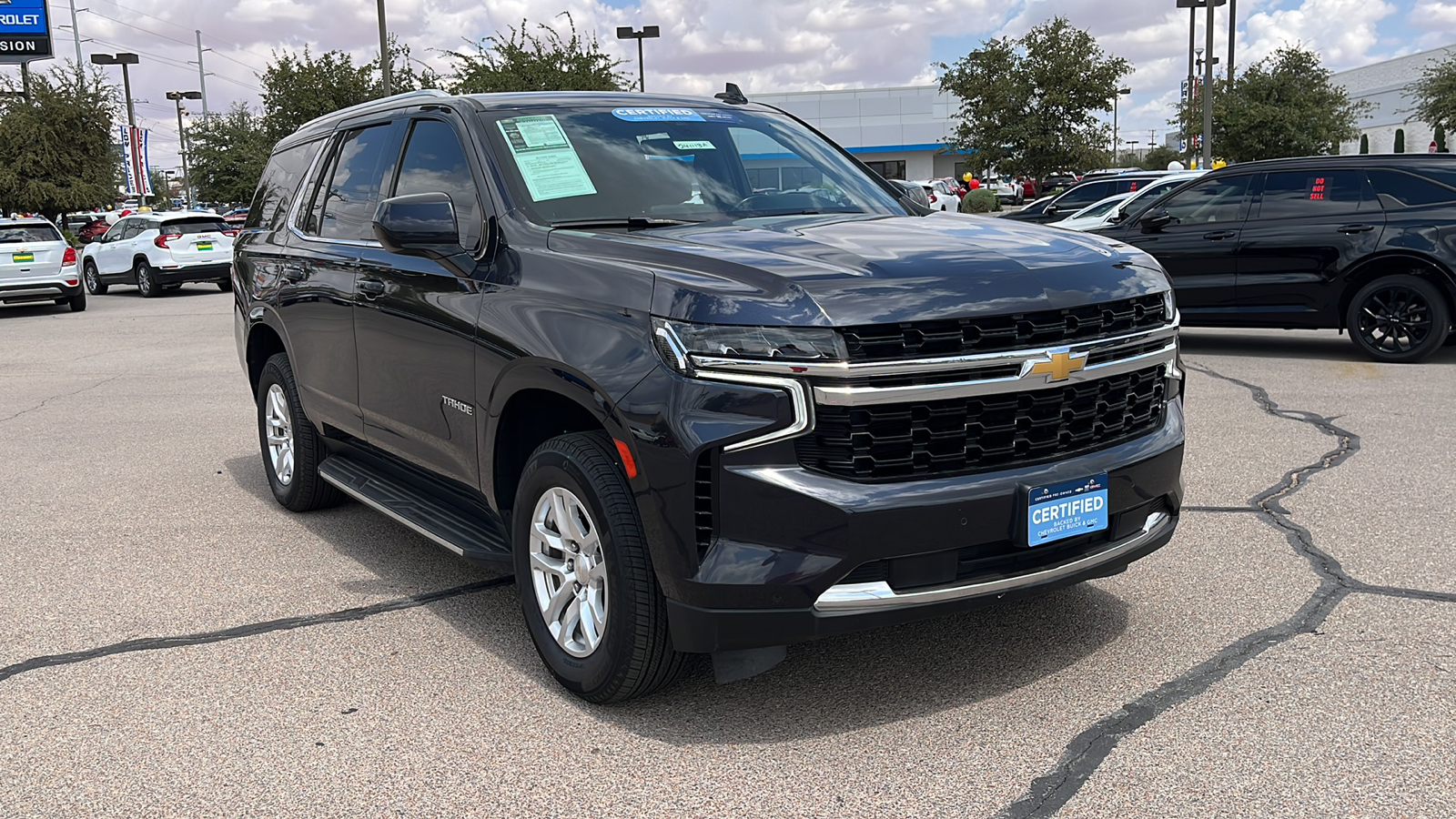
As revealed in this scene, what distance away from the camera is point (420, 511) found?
16.1 feet

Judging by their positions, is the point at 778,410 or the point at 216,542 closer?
the point at 778,410

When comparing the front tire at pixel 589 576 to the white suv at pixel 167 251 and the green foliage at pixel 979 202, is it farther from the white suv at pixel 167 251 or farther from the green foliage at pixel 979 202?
the green foliage at pixel 979 202

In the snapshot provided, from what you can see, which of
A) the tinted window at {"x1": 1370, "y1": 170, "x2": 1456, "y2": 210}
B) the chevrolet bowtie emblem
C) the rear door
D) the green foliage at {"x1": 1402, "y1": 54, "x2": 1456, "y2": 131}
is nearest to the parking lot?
the chevrolet bowtie emblem

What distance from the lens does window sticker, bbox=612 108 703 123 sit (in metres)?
4.98

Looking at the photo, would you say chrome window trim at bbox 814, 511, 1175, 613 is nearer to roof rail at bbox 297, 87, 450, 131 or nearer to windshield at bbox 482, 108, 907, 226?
windshield at bbox 482, 108, 907, 226

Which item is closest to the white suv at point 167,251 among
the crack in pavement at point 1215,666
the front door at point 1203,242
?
the front door at point 1203,242

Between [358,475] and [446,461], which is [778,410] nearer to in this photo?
[446,461]

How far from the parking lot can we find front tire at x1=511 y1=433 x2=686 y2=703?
169 mm

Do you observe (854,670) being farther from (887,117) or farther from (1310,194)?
(887,117)

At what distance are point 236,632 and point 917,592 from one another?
265 cm

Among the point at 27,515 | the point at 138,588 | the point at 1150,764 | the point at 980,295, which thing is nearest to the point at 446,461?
the point at 138,588

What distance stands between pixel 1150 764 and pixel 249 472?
577 cm

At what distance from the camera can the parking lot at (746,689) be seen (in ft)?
11.1

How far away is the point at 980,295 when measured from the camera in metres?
3.49
